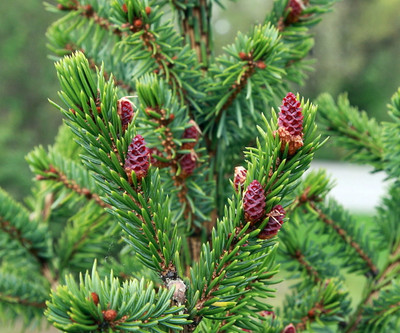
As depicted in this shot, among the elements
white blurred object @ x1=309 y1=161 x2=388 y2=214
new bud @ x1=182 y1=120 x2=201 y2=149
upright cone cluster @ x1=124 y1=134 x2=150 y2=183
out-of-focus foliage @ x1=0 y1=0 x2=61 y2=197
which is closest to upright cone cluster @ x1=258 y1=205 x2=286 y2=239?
upright cone cluster @ x1=124 y1=134 x2=150 y2=183

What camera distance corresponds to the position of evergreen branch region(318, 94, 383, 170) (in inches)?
31.0

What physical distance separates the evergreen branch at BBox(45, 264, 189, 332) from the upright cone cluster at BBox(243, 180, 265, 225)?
10cm

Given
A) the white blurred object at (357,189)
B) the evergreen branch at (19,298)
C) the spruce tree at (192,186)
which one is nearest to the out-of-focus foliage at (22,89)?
the spruce tree at (192,186)

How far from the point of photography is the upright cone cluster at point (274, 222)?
373 millimetres

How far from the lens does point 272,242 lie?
39 centimetres

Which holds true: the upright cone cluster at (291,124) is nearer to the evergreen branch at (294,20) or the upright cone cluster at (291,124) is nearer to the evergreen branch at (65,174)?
the evergreen branch at (294,20)

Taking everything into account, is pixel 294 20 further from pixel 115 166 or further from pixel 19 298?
pixel 19 298

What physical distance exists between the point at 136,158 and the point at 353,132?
53 cm

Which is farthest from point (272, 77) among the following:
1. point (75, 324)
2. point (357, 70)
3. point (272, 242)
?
point (357, 70)

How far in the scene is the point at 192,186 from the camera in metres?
0.60

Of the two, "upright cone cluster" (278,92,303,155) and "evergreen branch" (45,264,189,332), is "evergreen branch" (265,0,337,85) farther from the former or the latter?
"evergreen branch" (45,264,189,332)

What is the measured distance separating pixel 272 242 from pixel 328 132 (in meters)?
0.48

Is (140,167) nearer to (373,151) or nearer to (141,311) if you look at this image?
(141,311)

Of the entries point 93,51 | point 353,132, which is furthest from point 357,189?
point 93,51
